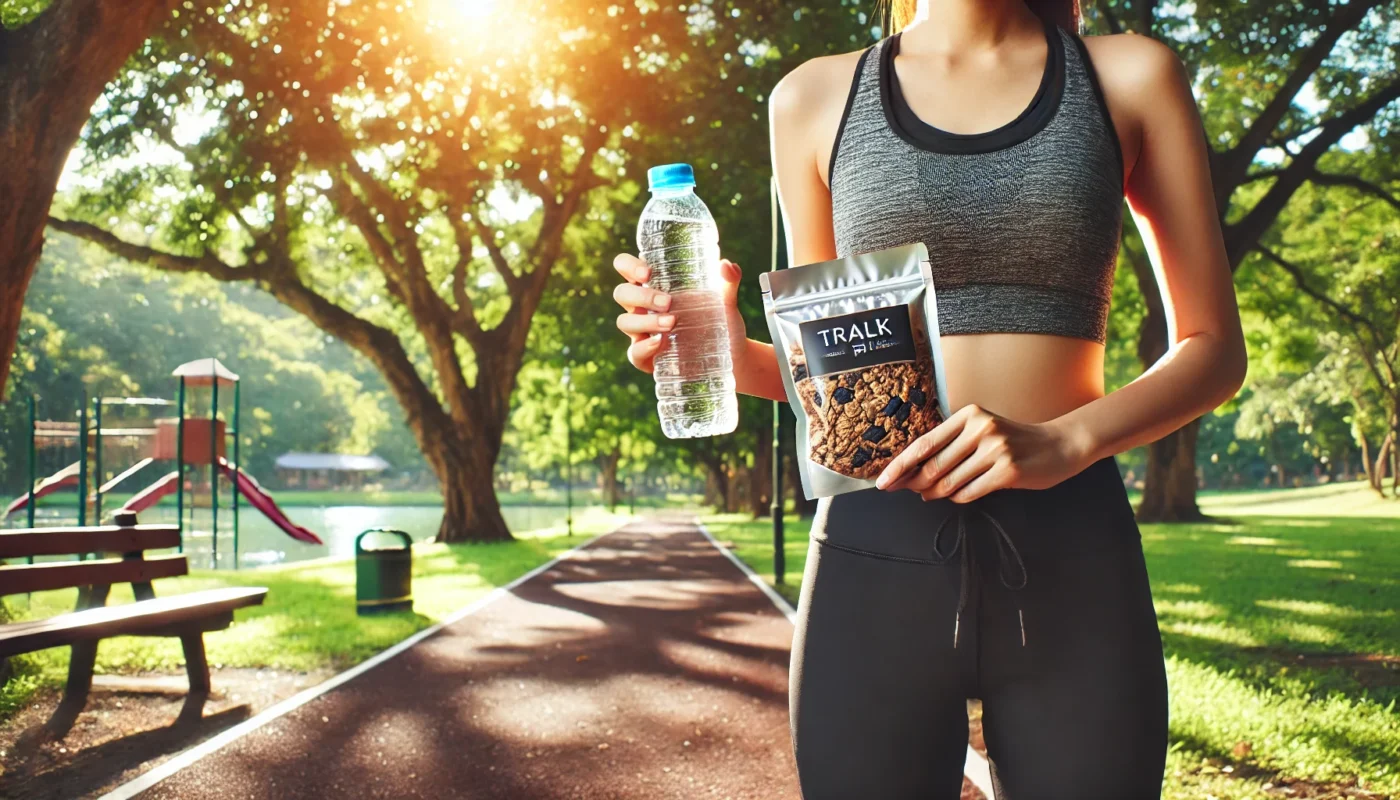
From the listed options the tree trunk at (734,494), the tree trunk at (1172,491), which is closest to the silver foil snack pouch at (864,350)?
the tree trunk at (1172,491)

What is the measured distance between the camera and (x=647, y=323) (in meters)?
2.09

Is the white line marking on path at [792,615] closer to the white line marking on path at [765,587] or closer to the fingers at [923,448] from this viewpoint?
the white line marking on path at [765,587]

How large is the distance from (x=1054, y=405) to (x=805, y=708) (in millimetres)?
A: 629

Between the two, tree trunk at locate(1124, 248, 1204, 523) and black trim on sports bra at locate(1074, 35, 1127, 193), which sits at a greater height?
black trim on sports bra at locate(1074, 35, 1127, 193)

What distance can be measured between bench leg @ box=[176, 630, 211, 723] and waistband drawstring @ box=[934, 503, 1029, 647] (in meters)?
7.30

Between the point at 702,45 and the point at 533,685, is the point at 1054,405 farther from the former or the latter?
the point at 702,45

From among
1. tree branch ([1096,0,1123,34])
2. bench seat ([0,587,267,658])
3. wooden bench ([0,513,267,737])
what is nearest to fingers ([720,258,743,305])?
bench seat ([0,587,267,658])

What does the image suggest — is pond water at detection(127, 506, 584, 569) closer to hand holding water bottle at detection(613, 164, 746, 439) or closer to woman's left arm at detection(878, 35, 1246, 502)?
hand holding water bottle at detection(613, 164, 746, 439)

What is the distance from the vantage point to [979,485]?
161 centimetres

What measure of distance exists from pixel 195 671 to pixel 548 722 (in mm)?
2744

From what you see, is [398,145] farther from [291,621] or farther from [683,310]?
[683,310]

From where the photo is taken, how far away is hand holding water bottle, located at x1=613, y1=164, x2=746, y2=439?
2115 mm

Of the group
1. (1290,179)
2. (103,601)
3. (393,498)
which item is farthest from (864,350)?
(393,498)

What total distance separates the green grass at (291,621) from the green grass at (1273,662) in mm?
4416
